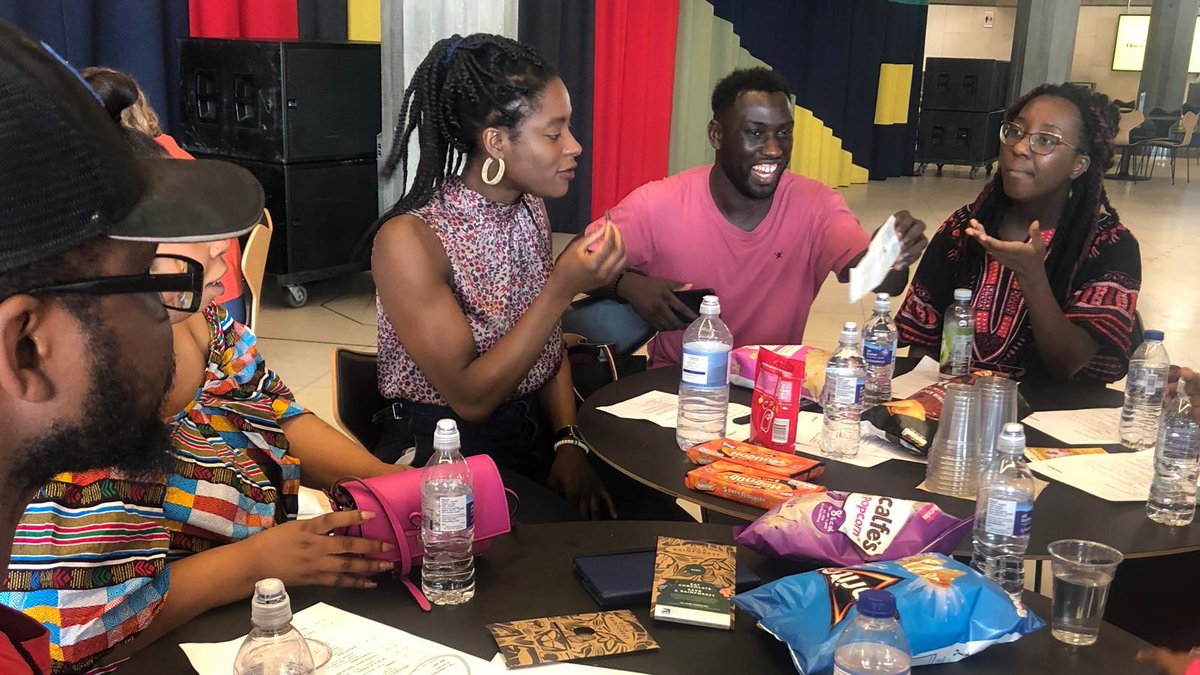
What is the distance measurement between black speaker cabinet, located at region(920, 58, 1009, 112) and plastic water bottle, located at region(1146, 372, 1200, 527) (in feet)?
39.8

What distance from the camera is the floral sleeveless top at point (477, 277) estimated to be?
229 centimetres

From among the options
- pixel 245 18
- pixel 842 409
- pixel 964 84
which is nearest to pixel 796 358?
pixel 842 409

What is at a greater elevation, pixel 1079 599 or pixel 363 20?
pixel 363 20

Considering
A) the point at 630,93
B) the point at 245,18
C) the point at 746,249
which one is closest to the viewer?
the point at 746,249

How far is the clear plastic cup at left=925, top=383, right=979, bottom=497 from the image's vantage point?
5.80 ft

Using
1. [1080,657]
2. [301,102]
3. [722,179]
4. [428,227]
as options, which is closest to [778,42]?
[301,102]

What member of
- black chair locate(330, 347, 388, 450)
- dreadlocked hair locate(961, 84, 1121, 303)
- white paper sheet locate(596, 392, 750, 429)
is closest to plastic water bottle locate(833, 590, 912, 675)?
white paper sheet locate(596, 392, 750, 429)

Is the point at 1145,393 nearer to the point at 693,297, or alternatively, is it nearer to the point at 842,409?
the point at 842,409

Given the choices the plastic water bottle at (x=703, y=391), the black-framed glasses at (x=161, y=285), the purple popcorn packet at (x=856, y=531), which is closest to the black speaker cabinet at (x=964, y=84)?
the plastic water bottle at (x=703, y=391)

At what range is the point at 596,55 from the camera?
7.39m

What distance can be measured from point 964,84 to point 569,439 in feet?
39.9

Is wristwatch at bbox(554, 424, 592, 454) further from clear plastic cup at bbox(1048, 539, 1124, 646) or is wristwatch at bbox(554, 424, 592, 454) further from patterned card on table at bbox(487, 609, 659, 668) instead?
clear plastic cup at bbox(1048, 539, 1124, 646)

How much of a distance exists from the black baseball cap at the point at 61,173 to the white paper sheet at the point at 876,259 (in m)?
1.89

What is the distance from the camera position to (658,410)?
2174 mm
